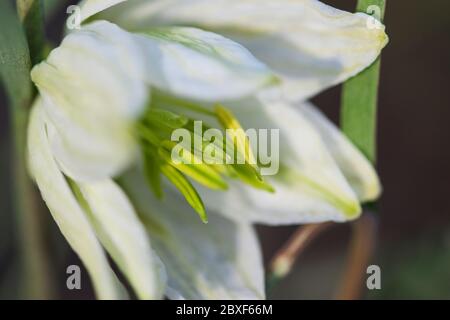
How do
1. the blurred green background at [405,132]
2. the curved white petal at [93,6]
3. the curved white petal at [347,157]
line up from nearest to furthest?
the curved white petal at [93,6] < the curved white petal at [347,157] < the blurred green background at [405,132]

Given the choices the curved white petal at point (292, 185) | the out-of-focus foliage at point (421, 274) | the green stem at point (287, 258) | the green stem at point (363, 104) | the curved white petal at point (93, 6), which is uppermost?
the curved white petal at point (93, 6)

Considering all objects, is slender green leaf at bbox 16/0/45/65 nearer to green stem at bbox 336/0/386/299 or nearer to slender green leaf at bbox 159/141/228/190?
slender green leaf at bbox 159/141/228/190

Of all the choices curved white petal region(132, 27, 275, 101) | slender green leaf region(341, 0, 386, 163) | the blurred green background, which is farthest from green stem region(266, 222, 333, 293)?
the blurred green background

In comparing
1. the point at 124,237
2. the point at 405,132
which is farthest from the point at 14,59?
the point at 405,132

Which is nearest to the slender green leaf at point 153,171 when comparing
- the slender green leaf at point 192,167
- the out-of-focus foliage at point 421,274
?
the slender green leaf at point 192,167

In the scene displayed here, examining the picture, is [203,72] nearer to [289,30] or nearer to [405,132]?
[289,30]

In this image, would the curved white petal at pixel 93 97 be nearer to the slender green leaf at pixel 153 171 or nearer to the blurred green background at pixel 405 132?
the slender green leaf at pixel 153 171
